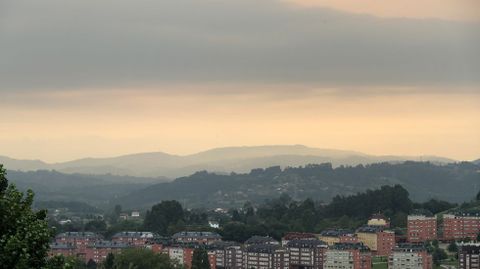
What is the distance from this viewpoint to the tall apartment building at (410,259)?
1906 inches

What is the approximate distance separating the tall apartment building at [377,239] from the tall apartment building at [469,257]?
1004 centimetres

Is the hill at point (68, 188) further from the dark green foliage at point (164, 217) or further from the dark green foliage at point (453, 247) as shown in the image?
the dark green foliage at point (453, 247)

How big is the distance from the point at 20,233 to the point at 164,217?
2232 inches

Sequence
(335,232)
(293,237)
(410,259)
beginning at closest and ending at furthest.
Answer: (410,259) → (293,237) → (335,232)

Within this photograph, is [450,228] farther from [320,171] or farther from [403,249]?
[320,171]

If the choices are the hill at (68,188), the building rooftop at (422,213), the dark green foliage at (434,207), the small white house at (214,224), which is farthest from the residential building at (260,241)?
the hill at (68,188)

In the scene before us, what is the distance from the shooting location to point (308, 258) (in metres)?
52.8

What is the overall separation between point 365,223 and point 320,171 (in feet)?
277

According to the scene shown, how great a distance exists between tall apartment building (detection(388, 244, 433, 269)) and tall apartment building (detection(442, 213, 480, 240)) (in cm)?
941

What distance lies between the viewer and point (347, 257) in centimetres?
5062

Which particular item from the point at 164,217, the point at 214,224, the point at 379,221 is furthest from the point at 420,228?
the point at 214,224

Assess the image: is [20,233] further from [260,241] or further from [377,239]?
[377,239]

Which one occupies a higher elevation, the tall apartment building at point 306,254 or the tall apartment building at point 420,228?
the tall apartment building at point 420,228

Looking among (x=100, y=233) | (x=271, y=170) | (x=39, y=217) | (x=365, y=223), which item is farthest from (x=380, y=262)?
(x=271, y=170)
